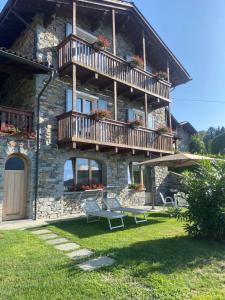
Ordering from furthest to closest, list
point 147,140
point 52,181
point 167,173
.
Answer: point 167,173 → point 147,140 → point 52,181

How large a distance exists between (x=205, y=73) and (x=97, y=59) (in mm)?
9389

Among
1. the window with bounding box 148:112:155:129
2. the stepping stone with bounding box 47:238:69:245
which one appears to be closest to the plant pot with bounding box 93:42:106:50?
the window with bounding box 148:112:155:129

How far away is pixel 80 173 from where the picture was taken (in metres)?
11.4

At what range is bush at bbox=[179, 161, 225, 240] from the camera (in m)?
5.86

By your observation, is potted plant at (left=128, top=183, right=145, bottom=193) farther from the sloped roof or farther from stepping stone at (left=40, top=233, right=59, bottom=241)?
the sloped roof

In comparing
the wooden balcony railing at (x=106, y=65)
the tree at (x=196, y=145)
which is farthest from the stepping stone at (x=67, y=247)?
the tree at (x=196, y=145)

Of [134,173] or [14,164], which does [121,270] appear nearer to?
[14,164]

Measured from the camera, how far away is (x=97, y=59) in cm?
1129

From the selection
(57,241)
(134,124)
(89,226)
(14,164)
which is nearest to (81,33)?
(134,124)

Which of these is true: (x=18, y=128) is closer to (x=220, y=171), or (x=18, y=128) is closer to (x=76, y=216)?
(x=76, y=216)

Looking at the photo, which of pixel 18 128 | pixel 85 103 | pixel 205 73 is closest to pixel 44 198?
pixel 18 128

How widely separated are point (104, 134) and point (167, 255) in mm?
6513

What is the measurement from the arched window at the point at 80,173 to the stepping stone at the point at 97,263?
604 centimetres

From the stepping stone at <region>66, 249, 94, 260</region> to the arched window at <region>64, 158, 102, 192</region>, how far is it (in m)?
5.40
